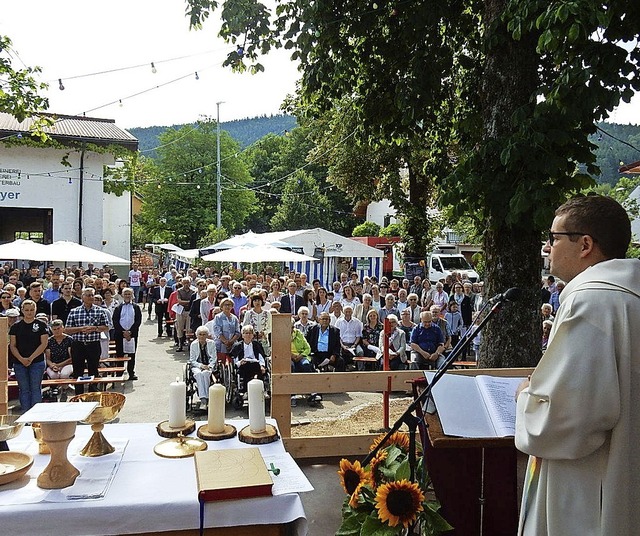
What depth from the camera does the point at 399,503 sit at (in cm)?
248

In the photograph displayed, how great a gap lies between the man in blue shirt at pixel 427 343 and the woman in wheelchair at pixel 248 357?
2711 mm

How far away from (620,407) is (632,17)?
4066 millimetres

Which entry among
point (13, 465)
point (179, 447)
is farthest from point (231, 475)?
point (13, 465)

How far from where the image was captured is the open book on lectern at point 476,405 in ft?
8.96

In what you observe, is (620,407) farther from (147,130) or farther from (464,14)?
(147,130)

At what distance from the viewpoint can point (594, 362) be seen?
1.88 metres

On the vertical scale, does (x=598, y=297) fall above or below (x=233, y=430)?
above

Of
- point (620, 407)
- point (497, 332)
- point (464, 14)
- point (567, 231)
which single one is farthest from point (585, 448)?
point (464, 14)

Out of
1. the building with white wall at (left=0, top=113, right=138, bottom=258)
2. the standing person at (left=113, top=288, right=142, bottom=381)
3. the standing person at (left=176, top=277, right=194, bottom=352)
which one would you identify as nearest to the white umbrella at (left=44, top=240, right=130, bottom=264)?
the standing person at (left=176, top=277, right=194, bottom=352)

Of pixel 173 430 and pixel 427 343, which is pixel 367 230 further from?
pixel 173 430

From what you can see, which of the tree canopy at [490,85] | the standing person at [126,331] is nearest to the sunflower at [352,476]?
the tree canopy at [490,85]

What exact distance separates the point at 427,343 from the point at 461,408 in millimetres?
6904

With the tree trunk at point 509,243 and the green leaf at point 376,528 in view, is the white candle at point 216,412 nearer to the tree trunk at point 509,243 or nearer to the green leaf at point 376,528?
the green leaf at point 376,528

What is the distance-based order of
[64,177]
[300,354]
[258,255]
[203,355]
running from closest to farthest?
[203,355]
[300,354]
[258,255]
[64,177]
